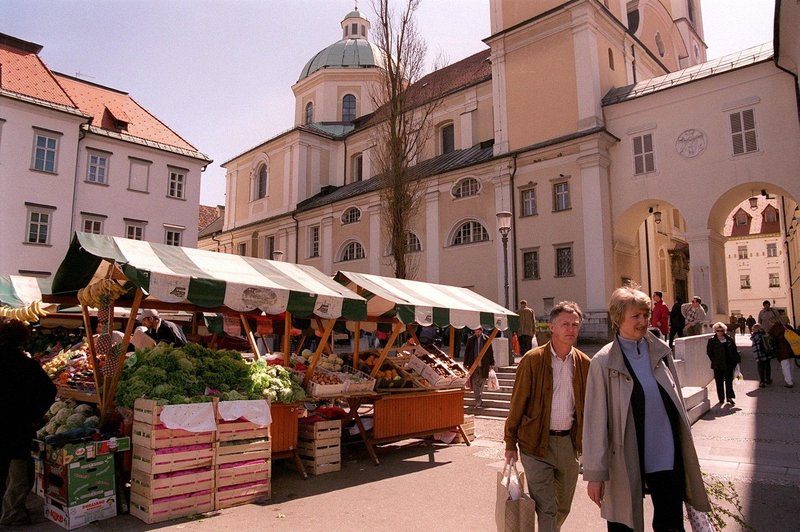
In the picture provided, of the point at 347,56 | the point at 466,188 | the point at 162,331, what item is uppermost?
the point at 347,56

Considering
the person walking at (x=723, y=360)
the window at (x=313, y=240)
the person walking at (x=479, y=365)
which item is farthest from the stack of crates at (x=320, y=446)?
the window at (x=313, y=240)

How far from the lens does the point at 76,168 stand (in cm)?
2522

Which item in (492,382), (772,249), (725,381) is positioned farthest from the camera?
(772,249)

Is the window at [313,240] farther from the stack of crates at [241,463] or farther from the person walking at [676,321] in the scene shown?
the stack of crates at [241,463]

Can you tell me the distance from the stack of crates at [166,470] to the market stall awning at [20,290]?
231 inches

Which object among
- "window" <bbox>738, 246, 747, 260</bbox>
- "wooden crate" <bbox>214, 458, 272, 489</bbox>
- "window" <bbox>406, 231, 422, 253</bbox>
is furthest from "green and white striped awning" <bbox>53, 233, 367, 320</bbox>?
"window" <bbox>738, 246, 747, 260</bbox>

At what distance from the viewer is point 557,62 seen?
→ 82.9 feet

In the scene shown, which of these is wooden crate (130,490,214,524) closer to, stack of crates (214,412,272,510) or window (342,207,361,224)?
stack of crates (214,412,272,510)

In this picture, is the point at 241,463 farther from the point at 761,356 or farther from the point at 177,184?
the point at 177,184

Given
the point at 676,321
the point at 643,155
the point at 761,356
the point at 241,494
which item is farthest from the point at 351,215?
the point at 241,494

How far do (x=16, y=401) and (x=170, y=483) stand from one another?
163 cm

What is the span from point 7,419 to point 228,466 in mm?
2174

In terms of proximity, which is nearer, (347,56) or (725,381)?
(725,381)

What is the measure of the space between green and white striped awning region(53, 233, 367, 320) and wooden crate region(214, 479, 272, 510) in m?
2.05
